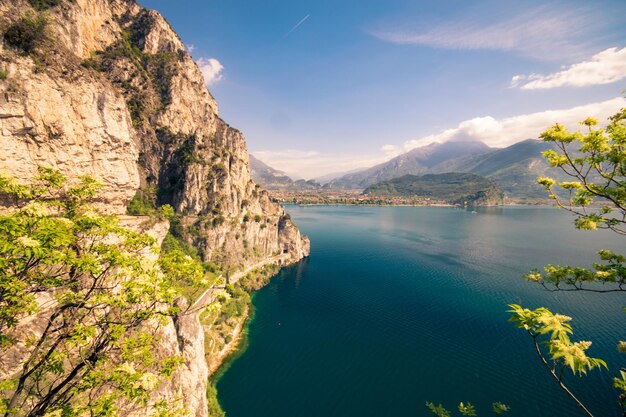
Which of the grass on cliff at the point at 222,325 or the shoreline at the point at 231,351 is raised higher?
the grass on cliff at the point at 222,325

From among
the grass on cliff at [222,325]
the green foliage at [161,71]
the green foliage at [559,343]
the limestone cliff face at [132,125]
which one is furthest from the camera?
the green foliage at [161,71]

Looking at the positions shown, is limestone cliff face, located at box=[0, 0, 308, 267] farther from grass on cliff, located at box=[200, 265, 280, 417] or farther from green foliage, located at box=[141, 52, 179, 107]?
grass on cliff, located at box=[200, 265, 280, 417]

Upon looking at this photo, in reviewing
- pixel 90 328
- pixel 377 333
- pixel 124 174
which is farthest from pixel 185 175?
pixel 90 328

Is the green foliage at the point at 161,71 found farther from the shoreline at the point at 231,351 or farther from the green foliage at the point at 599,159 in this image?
the green foliage at the point at 599,159

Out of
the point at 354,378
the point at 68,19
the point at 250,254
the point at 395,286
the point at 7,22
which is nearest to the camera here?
the point at 7,22

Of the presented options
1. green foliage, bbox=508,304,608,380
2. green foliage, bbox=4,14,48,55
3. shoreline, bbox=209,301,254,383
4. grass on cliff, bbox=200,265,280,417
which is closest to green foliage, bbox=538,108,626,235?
green foliage, bbox=508,304,608,380

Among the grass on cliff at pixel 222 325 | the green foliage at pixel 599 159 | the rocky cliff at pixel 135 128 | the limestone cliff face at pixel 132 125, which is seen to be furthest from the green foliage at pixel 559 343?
the limestone cliff face at pixel 132 125

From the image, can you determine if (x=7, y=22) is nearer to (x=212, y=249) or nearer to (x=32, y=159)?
(x=32, y=159)
